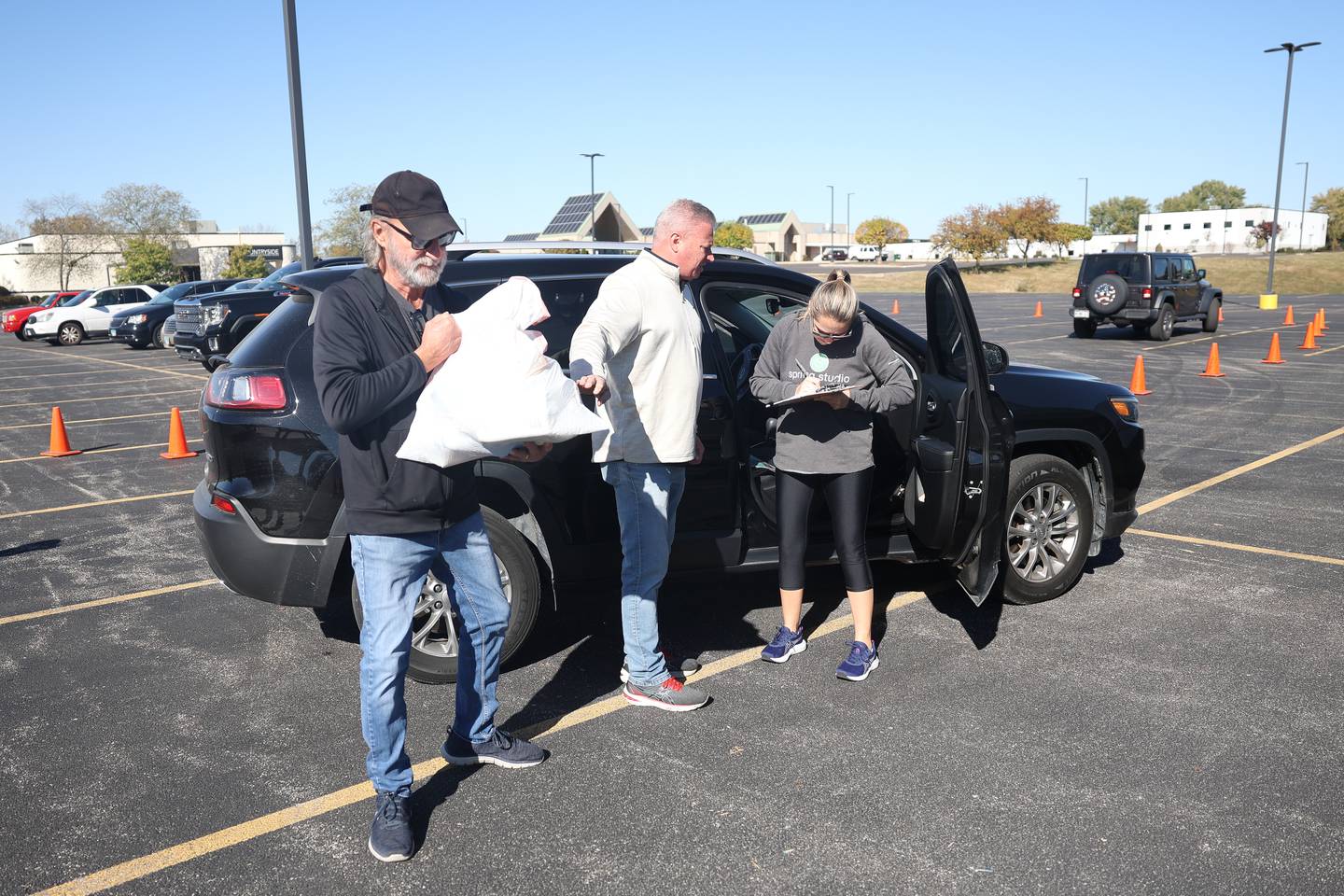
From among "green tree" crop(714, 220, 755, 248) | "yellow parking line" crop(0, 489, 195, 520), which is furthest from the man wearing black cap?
"green tree" crop(714, 220, 755, 248)

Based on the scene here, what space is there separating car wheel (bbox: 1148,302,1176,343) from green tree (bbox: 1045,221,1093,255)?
202 ft

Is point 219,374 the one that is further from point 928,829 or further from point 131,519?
point 131,519

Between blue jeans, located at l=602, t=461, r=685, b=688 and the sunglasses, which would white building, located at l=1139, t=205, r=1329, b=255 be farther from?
the sunglasses

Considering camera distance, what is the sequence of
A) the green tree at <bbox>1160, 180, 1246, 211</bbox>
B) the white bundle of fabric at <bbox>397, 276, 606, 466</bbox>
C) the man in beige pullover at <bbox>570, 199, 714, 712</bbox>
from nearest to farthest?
1. the white bundle of fabric at <bbox>397, 276, 606, 466</bbox>
2. the man in beige pullover at <bbox>570, 199, 714, 712</bbox>
3. the green tree at <bbox>1160, 180, 1246, 211</bbox>

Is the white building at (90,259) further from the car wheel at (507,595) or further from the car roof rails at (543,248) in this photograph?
the car wheel at (507,595)

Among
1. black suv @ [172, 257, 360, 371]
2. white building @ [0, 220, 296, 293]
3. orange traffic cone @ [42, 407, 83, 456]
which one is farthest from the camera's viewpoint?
white building @ [0, 220, 296, 293]

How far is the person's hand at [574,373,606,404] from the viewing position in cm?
345

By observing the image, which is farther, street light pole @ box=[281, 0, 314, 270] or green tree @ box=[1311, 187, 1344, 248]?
green tree @ box=[1311, 187, 1344, 248]

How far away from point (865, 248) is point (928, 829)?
13775 cm

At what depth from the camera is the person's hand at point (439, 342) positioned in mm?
2912

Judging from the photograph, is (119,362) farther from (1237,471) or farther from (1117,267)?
(1237,471)

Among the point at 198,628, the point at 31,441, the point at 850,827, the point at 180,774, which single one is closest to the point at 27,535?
the point at 198,628

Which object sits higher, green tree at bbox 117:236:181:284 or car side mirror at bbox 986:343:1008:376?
green tree at bbox 117:236:181:284

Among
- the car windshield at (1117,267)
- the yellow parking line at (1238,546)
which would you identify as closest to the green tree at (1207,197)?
the car windshield at (1117,267)
